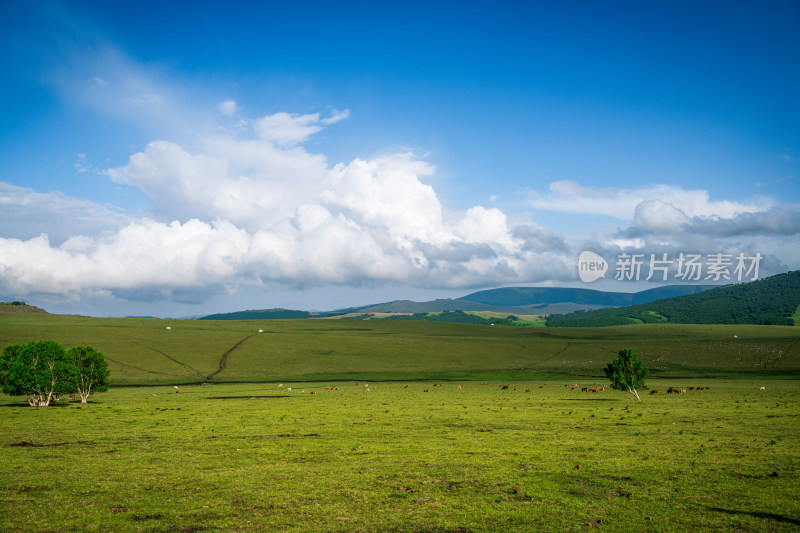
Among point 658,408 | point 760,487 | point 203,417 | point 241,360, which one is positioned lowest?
point 241,360

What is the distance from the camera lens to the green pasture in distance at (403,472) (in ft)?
47.4

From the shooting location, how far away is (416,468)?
21047 mm

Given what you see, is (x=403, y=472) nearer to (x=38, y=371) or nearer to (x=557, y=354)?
(x=38, y=371)

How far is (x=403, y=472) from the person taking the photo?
20.3 m

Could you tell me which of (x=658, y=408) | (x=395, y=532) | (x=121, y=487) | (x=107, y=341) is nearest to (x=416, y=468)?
(x=395, y=532)

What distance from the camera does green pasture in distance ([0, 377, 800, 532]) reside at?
14445 millimetres

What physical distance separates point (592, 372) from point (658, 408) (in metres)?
59.8

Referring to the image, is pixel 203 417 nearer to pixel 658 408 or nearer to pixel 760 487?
pixel 760 487

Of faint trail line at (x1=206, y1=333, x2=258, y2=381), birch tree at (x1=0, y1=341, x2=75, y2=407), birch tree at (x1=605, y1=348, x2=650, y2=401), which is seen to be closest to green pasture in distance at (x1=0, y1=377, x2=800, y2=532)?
birch tree at (x1=0, y1=341, x2=75, y2=407)

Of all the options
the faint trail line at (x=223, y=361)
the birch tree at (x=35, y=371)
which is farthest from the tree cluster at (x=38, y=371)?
the faint trail line at (x=223, y=361)

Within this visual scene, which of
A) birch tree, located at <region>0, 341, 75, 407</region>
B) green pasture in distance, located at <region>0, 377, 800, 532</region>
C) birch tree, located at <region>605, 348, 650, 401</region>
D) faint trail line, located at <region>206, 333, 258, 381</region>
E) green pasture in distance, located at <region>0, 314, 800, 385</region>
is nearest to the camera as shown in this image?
green pasture in distance, located at <region>0, 377, 800, 532</region>

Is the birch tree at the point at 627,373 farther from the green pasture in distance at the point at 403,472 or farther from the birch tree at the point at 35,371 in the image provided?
the birch tree at the point at 35,371

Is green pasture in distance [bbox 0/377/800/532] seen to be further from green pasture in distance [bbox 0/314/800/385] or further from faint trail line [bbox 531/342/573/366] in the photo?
faint trail line [bbox 531/342/573/366]

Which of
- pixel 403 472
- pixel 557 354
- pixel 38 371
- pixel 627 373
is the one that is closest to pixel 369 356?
pixel 557 354
